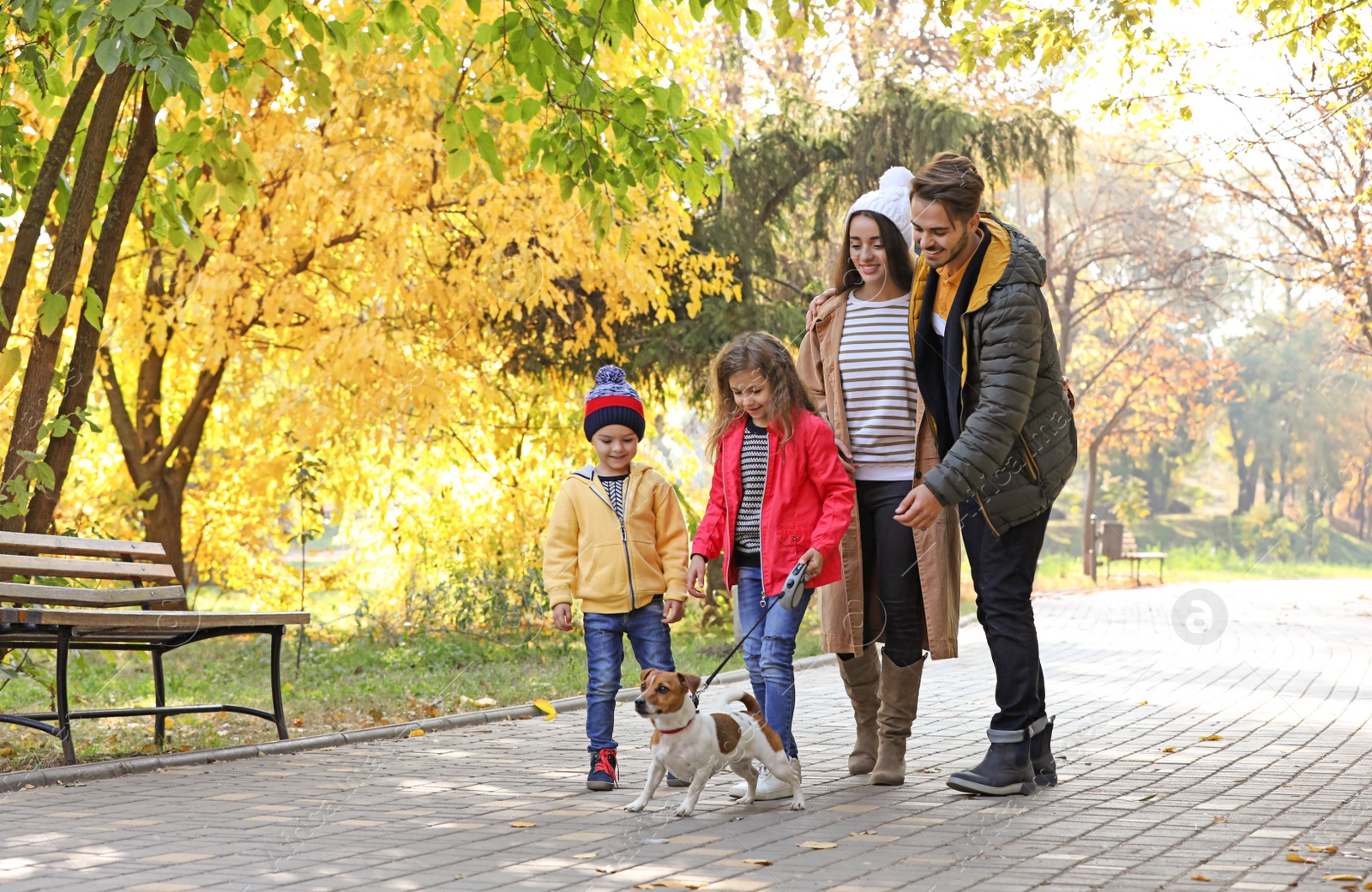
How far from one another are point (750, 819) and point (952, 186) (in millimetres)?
2273

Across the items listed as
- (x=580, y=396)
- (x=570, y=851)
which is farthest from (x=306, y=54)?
(x=580, y=396)

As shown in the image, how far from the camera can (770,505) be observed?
4.99 m

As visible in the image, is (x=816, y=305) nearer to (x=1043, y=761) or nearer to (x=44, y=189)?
(x=1043, y=761)

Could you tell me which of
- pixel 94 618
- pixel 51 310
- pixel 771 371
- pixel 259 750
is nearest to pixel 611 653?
pixel 771 371

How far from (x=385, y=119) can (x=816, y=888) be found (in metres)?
8.69

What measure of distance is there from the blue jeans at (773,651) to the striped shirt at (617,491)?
0.55 meters

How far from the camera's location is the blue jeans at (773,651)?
4.90 m

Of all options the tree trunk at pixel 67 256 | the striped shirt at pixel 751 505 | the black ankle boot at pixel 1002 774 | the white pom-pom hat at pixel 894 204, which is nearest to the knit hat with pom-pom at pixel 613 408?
the striped shirt at pixel 751 505

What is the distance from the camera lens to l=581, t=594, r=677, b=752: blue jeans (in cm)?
525

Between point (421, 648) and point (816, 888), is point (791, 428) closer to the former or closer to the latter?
point (816, 888)

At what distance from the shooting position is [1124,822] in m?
4.43

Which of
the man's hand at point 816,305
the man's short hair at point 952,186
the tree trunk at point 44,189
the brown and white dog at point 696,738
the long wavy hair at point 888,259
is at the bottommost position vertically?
the brown and white dog at point 696,738

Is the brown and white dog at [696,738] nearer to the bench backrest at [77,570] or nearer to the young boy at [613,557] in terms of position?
the young boy at [613,557]

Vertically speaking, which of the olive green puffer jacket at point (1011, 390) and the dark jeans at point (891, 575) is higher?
the olive green puffer jacket at point (1011, 390)
